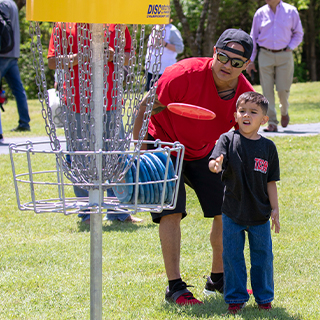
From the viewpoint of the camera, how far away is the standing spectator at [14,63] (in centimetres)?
919

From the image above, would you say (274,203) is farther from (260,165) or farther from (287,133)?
(287,133)

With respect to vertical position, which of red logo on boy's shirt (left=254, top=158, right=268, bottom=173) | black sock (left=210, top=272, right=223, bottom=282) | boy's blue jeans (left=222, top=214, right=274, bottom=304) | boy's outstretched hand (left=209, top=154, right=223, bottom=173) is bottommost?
black sock (left=210, top=272, right=223, bottom=282)

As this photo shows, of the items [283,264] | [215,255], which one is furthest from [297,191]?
[215,255]

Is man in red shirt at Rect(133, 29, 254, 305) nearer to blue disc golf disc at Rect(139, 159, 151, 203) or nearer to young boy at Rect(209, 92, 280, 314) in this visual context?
young boy at Rect(209, 92, 280, 314)

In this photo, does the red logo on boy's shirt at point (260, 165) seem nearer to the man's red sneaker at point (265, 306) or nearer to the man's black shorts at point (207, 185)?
the man's black shorts at point (207, 185)

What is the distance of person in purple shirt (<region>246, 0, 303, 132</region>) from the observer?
884 cm

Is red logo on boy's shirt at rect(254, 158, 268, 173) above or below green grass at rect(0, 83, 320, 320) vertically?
above

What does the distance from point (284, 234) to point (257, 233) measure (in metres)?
1.60

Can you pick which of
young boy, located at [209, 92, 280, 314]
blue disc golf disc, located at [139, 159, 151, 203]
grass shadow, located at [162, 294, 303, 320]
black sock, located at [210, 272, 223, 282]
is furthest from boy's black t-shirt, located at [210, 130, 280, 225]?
blue disc golf disc, located at [139, 159, 151, 203]

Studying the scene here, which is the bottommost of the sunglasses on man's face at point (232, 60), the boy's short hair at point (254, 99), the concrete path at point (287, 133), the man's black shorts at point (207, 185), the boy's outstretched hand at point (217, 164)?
the concrete path at point (287, 133)

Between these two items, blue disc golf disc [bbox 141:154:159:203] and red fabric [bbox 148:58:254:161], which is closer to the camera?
blue disc golf disc [bbox 141:154:159:203]

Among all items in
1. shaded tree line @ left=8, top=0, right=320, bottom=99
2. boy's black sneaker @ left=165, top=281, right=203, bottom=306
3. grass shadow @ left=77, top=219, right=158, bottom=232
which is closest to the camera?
boy's black sneaker @ left=165, top=281, right=203, bottom=306

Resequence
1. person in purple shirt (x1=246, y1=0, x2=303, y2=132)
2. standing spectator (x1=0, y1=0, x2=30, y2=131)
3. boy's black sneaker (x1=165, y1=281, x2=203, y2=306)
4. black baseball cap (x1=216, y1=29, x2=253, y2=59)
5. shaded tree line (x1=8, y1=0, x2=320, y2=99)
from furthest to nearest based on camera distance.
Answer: shaded tree line (x1=8, y1=0, x2=320, y2=99) → standing spectator (x1=0, y1=0, x2=30, y2=131) → person in purple shirt (x1=246, y1=0, x2=303, y2=132) → boy's black sneaker (x1=165, y1=281, x2=203, y2=306) → black baseball cap (x1=216, y1=29, x2=253, y2=59)

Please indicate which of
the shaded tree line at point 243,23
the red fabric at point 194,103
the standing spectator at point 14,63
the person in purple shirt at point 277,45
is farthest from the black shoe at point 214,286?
the shaded tree line at point 243,23
